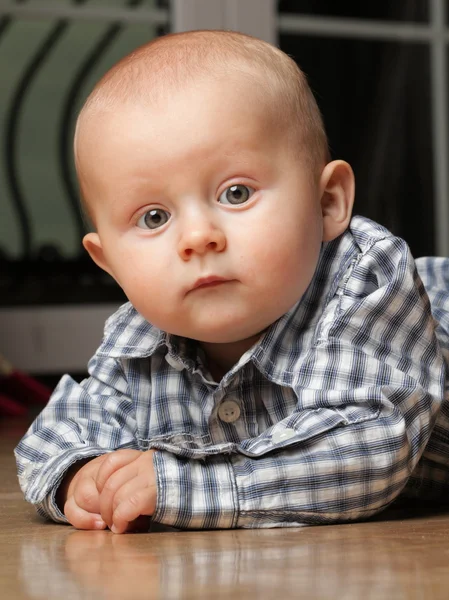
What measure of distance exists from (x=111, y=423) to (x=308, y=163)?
0.35 meters

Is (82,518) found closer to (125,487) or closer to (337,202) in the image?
(125,487)

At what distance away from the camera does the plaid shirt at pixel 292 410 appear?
0.92 metres

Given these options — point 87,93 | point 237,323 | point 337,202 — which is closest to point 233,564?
point 237,323

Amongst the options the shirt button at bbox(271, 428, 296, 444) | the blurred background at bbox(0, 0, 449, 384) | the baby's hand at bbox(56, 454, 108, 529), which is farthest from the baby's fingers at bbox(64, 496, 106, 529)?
the blurred background at bbox(0, 0, 449, 384)

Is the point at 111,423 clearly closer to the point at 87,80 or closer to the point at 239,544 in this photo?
the point at 239,544

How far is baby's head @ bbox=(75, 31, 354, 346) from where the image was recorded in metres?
0.96

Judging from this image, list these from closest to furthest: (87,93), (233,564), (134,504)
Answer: (233,564) → (134,504) → (87,93)

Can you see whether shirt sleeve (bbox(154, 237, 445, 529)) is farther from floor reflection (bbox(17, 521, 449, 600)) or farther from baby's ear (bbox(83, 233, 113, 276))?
baby's ear (bbox(83, 233, 113, 276))

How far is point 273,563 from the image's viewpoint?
76 cm

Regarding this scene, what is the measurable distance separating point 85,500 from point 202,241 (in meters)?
0.27

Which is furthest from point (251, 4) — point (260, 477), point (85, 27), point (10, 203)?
point (260, 477)

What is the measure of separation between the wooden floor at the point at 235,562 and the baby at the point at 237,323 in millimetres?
42

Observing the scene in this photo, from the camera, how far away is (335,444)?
93 cm

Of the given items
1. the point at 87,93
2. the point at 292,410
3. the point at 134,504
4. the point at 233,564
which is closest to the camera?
the point at 233,564
